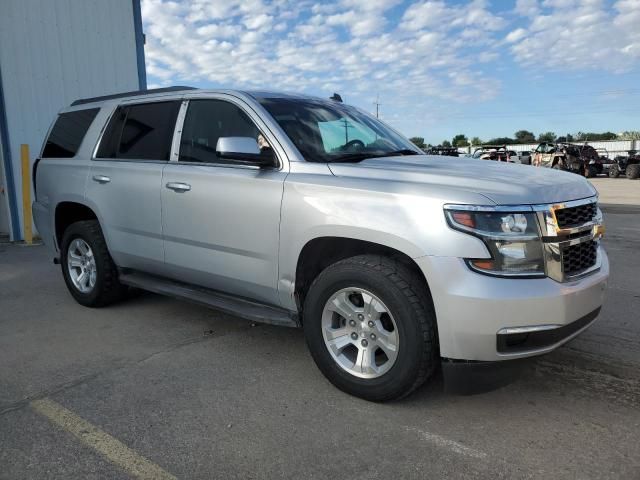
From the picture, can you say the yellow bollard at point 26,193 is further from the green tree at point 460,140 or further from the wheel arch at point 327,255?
the green tree at point 460,140

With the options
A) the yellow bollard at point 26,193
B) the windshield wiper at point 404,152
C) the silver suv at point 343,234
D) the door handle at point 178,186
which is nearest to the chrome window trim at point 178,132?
the silver suv at point 343,234

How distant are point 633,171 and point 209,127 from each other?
92.6ft

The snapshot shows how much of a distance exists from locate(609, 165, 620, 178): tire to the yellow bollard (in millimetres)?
28284

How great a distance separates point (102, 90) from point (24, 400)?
28.9ft

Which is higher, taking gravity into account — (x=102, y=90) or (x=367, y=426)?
(x=102, y=90)

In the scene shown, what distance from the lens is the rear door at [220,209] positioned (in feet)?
11.6

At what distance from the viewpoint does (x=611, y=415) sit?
3.00 m

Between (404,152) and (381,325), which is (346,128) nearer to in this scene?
(404,152)

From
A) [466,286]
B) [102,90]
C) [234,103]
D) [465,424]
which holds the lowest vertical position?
[465,424]

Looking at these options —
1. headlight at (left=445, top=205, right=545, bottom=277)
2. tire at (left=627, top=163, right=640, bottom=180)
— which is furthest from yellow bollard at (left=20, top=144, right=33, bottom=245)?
tire at (left=627, top=163, right=640, bottom=180)

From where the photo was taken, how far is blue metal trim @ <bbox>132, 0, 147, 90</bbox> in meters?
11.0

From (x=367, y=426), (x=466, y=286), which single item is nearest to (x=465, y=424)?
(x=367, y=426)

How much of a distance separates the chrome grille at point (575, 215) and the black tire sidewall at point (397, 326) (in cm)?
93

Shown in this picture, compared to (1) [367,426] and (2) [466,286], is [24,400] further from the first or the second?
(2) [466,286]
